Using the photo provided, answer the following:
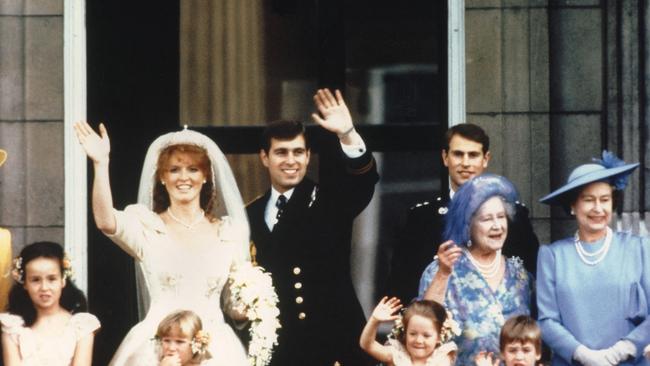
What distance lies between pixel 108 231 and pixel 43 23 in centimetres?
189

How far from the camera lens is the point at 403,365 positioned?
1044 cm

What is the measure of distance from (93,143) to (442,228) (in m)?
2.12

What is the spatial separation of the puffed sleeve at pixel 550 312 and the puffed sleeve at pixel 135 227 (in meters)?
2.27

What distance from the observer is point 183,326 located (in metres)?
10.5

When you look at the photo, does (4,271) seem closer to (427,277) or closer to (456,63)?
(427,277)

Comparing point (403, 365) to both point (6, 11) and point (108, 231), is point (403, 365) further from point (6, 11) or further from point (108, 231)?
point (6, 11)

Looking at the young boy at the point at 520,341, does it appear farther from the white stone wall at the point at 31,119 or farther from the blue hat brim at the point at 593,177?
the white stone wall at the point at 31,119

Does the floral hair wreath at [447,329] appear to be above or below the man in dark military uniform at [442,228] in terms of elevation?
below

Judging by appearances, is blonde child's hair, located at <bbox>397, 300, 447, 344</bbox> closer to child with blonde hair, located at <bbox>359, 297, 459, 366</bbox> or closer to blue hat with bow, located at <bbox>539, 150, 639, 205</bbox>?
child with blonde hair, located at <bbox>359, 297, 459, 366</bbox>

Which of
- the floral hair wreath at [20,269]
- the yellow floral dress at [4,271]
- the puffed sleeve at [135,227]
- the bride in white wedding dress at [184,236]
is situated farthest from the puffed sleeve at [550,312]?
the yellow floral dress at [4,271]

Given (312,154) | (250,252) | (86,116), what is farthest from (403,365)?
(86,116)

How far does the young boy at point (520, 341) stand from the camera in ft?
33.6

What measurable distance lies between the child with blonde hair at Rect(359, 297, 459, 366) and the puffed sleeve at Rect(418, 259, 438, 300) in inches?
9.1

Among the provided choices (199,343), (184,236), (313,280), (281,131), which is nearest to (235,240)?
(184,236)
